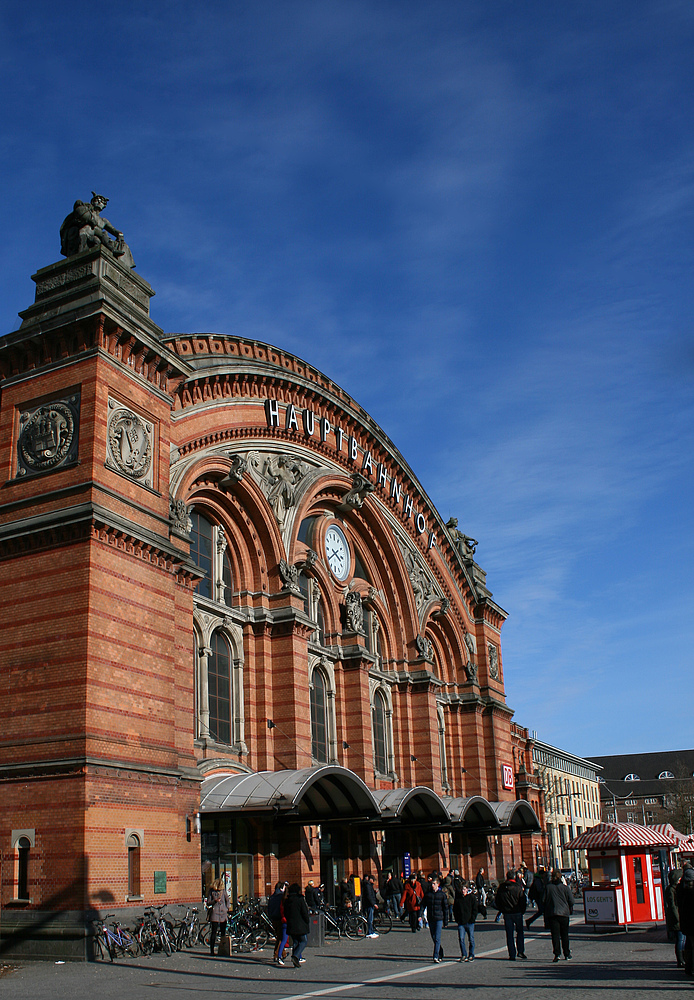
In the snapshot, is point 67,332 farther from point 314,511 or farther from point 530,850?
point 530,850

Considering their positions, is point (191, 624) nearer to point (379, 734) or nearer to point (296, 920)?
point (296, 920)

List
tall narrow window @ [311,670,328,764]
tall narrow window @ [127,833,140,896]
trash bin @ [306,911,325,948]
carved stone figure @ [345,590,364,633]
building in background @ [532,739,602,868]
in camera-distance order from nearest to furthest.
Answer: tall narrow window @ [127,833,140,896], trash bin @ [306,911,325,948], tall narrow window @ [311,670,328,764], carved stone figure @ [345,590,364,633], building in background @ [532,739,602,868]

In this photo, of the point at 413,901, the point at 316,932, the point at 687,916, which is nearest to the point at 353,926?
the point at 413,901

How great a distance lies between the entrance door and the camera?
951 inches

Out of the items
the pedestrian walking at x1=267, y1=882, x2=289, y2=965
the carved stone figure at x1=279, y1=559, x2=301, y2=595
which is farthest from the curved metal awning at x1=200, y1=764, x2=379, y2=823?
the carved stone figure at x1=279, y1=559, x2=301, y2=595

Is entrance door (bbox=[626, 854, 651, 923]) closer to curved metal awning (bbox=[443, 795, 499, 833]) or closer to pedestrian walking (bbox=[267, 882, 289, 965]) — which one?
pedestrian walking (bbox=[267, 882, 289, 965])

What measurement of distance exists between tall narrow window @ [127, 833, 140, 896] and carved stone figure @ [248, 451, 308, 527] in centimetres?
1212

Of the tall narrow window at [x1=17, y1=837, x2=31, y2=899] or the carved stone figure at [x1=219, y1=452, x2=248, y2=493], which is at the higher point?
the carved stone figure at [x1=219, y1=452, x2=248, y2=493]

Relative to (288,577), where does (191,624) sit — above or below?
below

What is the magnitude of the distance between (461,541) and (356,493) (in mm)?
11811

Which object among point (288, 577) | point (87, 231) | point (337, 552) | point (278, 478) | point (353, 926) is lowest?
point (353, 926)

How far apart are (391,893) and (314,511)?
512 inches

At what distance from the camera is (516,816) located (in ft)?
137

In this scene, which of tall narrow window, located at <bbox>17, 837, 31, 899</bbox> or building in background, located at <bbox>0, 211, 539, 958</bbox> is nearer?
tall narrow window, located at <bbox>17, 837, 31, 899</bbox>
